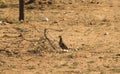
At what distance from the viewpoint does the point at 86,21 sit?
10.7 m

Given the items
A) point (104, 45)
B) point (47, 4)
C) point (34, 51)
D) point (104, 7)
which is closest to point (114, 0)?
point (104, 7)

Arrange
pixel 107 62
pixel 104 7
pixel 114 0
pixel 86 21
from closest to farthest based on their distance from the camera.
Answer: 1. pixel 107 62
2. pixel 86 21
3. pixel 104 7
4. pixel 114 0

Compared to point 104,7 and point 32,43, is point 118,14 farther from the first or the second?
point 32,43

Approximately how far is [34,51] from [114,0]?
681 cm

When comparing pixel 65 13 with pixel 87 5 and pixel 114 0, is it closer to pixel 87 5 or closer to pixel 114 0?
pixel 87 5

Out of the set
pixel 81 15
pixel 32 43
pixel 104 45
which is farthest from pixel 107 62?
pixel 81 15

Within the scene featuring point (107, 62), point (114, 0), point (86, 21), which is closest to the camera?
point (107, 62)

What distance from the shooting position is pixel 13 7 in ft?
42.4

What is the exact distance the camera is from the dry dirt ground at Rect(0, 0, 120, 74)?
21.6ft

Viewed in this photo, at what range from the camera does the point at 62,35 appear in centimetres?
900

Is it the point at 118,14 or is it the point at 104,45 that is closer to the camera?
the point at 104,45

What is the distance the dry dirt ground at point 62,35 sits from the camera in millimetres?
6598

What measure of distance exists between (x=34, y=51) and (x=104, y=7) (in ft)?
18.6

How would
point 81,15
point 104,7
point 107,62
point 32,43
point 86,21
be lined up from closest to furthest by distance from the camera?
point 107,62, point 32,43, point 86,21, point 81,15, point 104,7
